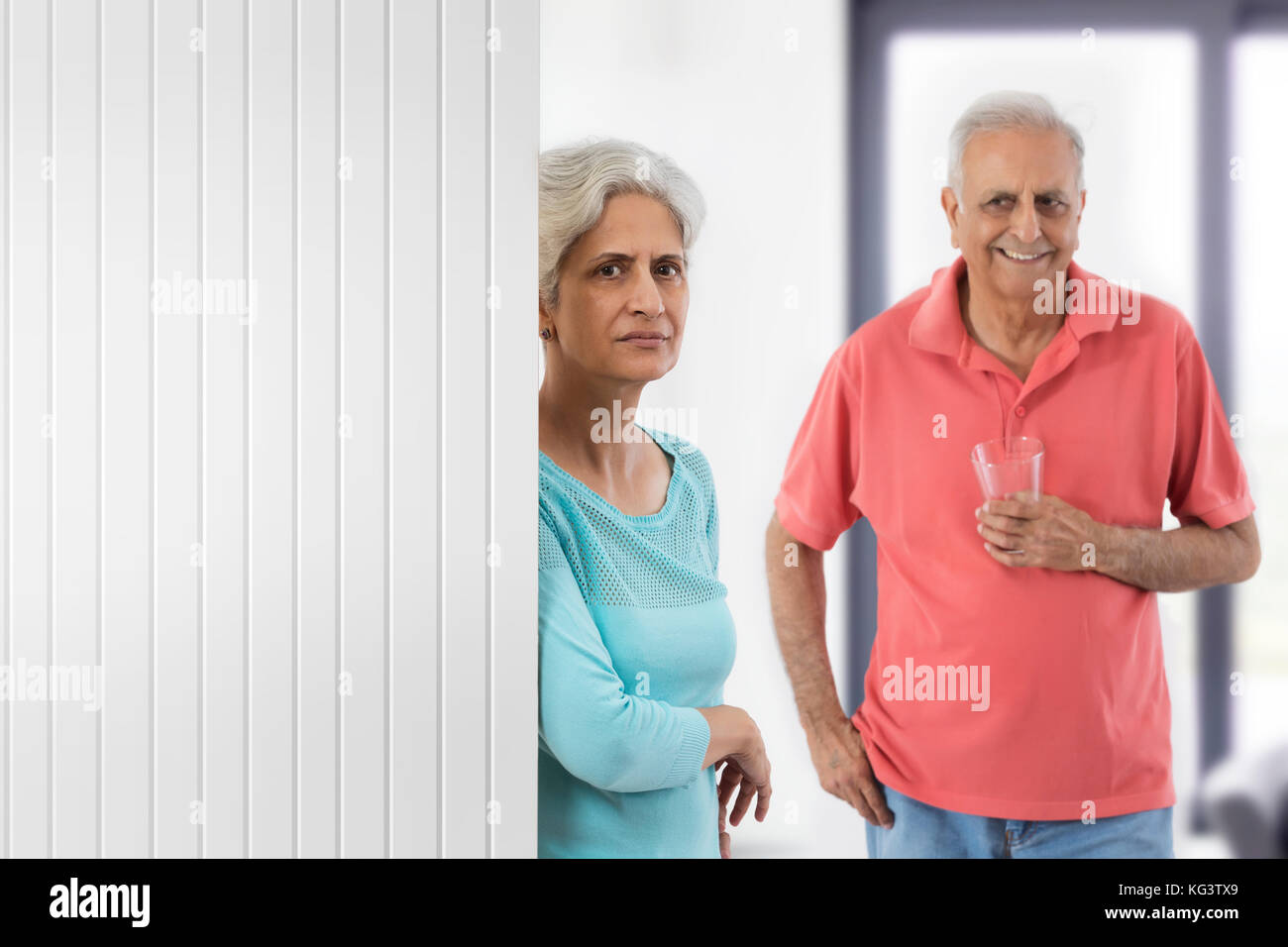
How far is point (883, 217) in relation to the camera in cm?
170

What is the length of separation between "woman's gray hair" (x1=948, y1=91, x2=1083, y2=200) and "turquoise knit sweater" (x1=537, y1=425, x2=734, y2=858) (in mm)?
648

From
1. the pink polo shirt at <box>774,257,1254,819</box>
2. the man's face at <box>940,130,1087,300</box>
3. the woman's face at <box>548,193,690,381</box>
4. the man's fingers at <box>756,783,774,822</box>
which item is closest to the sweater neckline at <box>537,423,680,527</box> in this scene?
the woman's face at <box>548,193,690,381</box>

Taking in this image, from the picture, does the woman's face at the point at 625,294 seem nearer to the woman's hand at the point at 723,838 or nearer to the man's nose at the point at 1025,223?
the man's nose at the point at 1025,223

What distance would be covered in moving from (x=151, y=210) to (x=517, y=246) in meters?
0.62

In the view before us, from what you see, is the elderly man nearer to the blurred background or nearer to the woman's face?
the blurred background

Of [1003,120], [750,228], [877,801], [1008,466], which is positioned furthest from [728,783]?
[1003,120]

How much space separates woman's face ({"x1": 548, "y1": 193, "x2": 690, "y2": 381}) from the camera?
1.67 meters

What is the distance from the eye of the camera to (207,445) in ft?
5.56

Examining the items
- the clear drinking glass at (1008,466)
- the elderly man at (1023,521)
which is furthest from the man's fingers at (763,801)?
the clear drinking glass at (1008,466)

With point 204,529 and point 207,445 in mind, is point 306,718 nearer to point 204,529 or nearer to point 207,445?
point 204,529

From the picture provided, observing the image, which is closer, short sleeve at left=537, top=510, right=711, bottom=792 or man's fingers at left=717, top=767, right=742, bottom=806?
short sleeve at left=537, top=510, right=711, bottom=792

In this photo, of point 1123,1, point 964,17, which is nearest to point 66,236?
point 964,17

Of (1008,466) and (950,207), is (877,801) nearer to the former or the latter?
(1008,466)

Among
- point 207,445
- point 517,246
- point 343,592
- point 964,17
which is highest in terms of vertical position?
point 964,17
